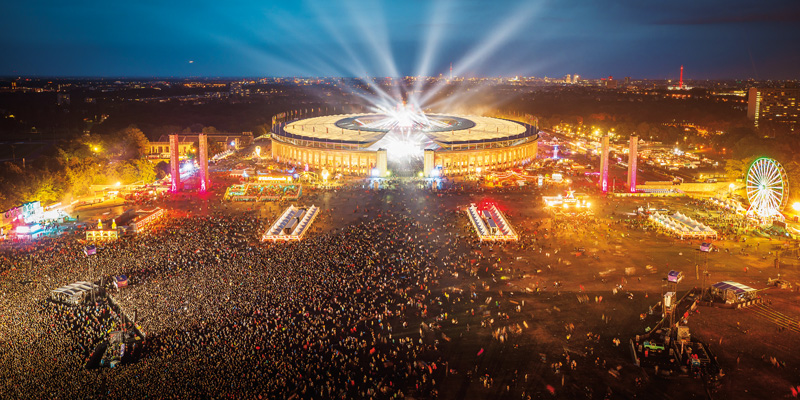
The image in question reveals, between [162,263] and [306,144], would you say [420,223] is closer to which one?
[162,263]

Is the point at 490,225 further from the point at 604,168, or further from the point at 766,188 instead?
the point at 604,168

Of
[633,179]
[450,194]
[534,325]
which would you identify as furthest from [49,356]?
[633,179]

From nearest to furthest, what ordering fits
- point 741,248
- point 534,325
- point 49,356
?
point 49,356 → point 534,325 → point 741,248

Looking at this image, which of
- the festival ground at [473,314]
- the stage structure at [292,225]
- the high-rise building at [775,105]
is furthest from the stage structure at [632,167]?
the high-rise building at [775,105]

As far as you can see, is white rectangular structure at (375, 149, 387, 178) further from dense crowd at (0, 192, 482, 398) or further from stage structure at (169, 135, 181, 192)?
dense crowd at (0, 192, 482, 398)

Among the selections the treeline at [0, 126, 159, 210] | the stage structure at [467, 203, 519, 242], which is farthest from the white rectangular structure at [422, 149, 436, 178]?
the treeline at [0, 126, 159, 210]

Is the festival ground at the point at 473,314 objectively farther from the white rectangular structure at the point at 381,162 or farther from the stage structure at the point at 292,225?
the white rectangular structure at the point at 381,162
